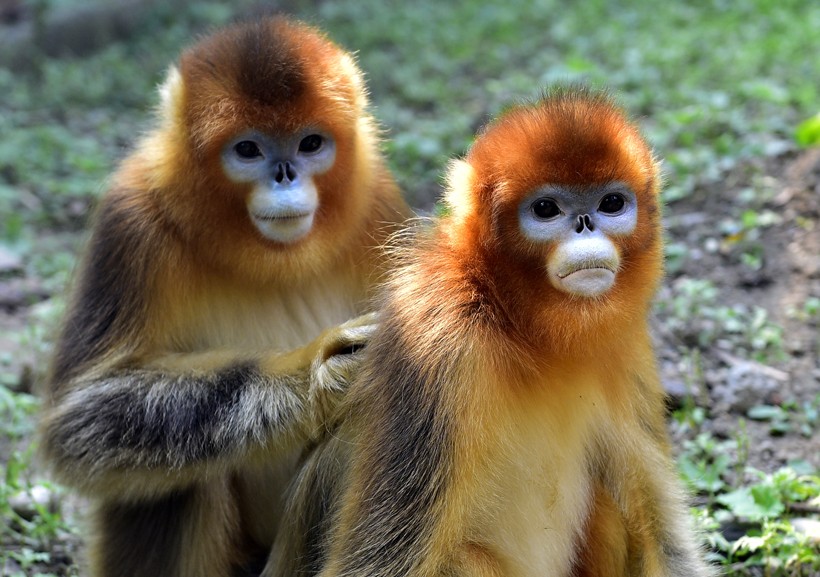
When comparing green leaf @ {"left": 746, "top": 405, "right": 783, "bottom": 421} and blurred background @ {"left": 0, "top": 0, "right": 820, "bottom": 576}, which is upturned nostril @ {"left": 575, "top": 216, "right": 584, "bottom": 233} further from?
green leaf @ {"left": 746, "top": 405, "right": 783, "bottom": 421}

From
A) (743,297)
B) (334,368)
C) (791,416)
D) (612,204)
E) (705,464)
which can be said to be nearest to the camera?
(612,204)

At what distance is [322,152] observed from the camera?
4059 millimetres

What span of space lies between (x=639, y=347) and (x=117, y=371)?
1868mm

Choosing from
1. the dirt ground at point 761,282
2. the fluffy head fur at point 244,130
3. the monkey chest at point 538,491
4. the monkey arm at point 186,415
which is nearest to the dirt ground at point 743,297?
the dirt ground at point 761,282

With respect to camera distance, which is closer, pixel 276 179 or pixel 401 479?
pixel 401 479

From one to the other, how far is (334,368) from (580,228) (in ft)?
3.52

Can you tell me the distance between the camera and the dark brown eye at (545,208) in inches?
120

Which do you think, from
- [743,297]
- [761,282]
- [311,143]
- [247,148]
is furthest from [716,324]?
[247,148]

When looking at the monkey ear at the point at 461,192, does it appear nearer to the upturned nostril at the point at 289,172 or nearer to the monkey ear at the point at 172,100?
the upturned nostril at the point at 289,172

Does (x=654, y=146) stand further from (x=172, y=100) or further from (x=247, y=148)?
(x=172, y=100)

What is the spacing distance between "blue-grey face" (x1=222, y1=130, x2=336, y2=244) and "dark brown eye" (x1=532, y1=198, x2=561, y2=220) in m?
1.07

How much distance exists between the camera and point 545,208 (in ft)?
10.0

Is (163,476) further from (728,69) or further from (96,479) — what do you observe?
(728,69)

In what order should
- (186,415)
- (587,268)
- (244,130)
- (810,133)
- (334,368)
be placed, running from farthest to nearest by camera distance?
(810,133) < (244,130) < (186,415) < (334,368) < (587,268)
